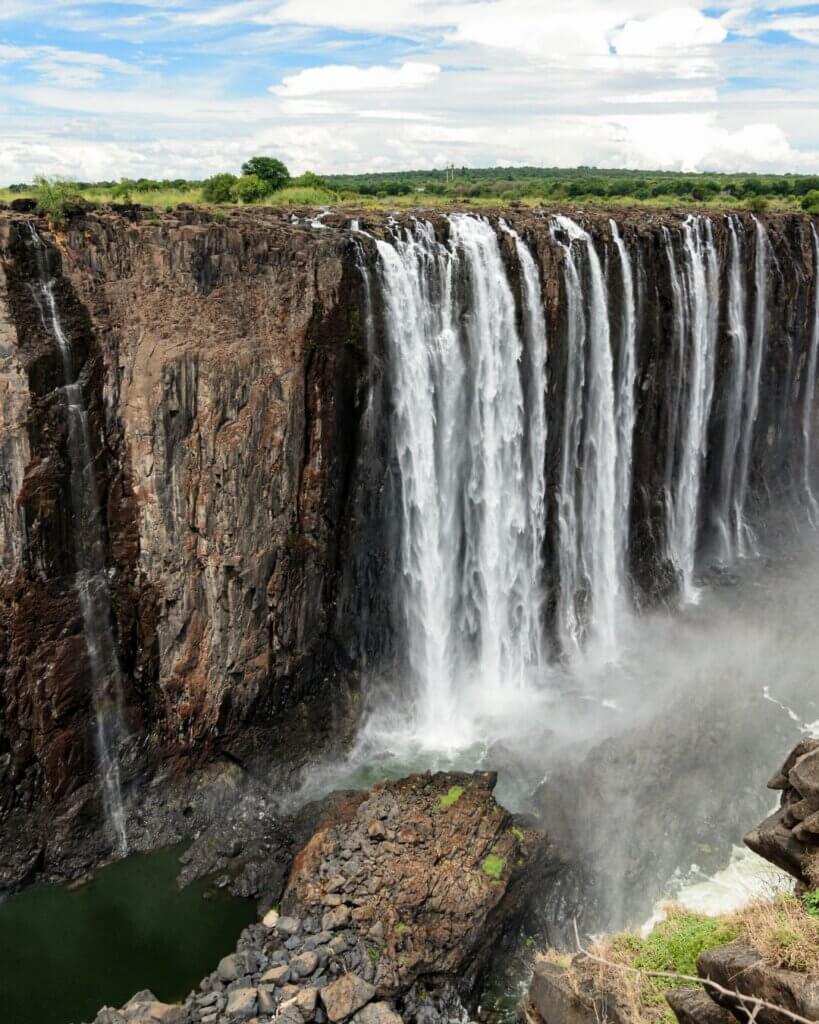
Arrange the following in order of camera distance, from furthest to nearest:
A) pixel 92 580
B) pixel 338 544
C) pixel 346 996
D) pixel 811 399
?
pixel 811 399 → pixel 338 544 → pixel 92 580 → pixel 346 996

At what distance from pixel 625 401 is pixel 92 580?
17.6m

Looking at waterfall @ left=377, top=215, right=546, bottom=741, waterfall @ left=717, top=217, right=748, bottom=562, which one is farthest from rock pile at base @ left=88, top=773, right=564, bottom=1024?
waterfall @ left=717, top=217, right=748, bottom=562

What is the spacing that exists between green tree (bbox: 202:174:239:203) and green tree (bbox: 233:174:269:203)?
202 mm

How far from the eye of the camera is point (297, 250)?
20.4 m

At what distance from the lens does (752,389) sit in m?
33.9

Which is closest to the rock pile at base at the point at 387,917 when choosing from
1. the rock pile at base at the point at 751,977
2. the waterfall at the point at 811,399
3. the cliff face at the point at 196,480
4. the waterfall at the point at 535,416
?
the rock pile at base at the point at 751,977

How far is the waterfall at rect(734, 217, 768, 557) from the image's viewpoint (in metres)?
33.3

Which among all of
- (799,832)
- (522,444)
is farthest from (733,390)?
(799,832)

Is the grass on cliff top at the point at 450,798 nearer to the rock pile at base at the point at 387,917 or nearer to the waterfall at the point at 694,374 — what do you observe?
the rock pile at base at the point at 387,917

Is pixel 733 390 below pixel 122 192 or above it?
below

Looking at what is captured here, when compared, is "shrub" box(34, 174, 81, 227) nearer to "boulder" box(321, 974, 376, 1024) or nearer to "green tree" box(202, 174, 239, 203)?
"green tree" box(202, 174, 239, 203)

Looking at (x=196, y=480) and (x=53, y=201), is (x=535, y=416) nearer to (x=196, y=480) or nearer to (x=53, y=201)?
(x=196, y=480)

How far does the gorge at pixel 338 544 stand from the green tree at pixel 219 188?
5063 millimetres

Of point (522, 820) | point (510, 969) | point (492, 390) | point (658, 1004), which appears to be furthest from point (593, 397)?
point (658, 1004)
